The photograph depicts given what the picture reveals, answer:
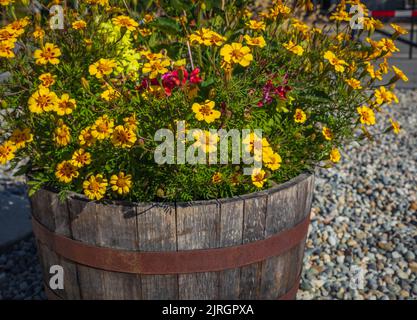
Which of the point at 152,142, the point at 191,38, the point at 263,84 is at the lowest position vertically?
the point at 152,142

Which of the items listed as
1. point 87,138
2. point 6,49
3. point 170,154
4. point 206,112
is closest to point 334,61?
point 206,112

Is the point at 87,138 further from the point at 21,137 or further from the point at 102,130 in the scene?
the point at 21,137

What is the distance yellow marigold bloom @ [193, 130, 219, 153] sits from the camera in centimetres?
150

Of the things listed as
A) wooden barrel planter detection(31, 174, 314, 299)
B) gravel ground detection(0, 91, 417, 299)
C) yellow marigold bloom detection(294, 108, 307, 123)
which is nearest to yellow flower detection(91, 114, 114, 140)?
wooden barrel planter detection(31, 174, 314, 299)

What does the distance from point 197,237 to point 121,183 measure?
12.3 inches

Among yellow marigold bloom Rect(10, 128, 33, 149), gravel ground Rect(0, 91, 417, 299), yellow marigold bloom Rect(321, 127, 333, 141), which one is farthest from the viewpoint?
gravel ground Rect(0, 91, 417, 299)

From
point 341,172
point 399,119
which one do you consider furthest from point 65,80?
point 399,119

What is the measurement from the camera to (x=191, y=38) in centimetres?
160

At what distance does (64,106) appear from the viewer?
5.40 ft

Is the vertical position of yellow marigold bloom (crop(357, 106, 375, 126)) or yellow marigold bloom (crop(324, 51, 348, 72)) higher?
yellow marigold bloom (crop(324, 51, 348, 72))

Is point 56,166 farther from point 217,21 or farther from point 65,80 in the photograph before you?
point 217,21

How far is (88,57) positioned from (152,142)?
49cm

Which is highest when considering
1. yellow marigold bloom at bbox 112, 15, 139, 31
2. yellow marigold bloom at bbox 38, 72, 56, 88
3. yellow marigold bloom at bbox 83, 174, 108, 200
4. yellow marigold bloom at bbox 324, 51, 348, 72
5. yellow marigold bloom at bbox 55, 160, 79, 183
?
yellow marigold bloom at bbox 112, 15, 139, 31

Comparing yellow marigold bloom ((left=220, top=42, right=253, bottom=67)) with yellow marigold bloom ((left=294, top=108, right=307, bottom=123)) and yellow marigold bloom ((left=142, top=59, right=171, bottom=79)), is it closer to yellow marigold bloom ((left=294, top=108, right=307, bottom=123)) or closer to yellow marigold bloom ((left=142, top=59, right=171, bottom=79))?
yellow marigold bloom ((left=142, top=59, right=171, bottom=79))
